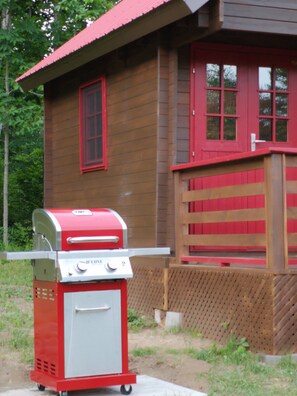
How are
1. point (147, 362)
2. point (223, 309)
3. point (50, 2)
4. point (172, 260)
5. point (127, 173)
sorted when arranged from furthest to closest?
point (50, 2)
point (127, 173)
point (172, 260)
point (223, 309)
point (147, 362)

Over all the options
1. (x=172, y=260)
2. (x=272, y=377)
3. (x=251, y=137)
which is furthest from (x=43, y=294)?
(x=251, y=137)

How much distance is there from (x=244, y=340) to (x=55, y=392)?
2.27m

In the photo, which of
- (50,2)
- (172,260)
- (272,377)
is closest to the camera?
(272,377)

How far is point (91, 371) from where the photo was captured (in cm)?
629

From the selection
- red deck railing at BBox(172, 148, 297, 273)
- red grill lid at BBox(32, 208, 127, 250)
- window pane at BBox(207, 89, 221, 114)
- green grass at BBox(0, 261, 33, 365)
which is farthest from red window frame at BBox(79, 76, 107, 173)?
red grill lid at BBox(32, 208, 127, 250)

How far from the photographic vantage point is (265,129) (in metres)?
10.3

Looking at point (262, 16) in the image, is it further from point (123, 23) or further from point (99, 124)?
point (99, 124)

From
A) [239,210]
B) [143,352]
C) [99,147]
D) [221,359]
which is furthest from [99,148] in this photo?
[221,359]

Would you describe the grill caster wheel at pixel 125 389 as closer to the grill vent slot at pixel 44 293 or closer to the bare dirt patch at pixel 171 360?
the bare dirt patch at pixel 171 360

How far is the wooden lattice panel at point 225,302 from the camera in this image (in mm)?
7750

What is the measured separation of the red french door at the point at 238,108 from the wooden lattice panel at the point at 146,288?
0.73 m

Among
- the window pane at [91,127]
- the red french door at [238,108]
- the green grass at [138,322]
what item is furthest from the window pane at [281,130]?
the window pane at [91,127]

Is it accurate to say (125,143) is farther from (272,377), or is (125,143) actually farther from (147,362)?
(272,377)

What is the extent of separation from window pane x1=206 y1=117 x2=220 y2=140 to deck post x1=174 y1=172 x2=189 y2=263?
0.80 meters
